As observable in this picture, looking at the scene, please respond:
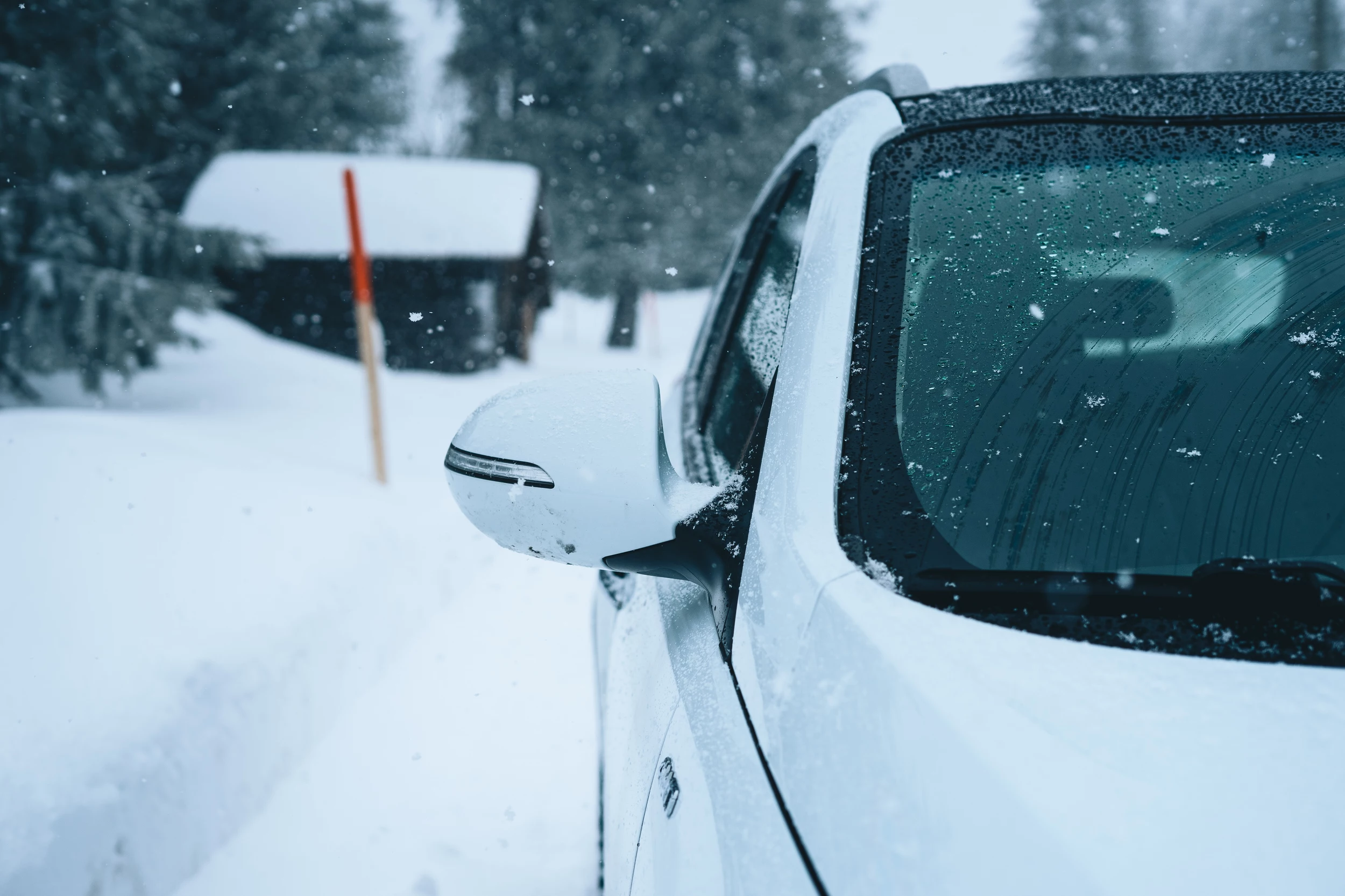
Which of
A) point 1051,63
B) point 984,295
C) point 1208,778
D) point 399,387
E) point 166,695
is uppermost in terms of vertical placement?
point 1051,63

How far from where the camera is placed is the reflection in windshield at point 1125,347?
3.18ft

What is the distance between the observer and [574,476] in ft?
3.59

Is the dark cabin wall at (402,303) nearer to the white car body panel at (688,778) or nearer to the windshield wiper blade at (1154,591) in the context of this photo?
the white car body panel at (688,778)

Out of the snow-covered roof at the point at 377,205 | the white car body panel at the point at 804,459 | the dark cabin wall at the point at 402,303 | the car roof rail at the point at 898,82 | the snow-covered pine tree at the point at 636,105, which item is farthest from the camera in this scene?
the snow-covered pine tree at the point at 636,105

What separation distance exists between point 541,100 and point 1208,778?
23.7 m

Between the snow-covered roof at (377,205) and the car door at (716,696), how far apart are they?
17.2 meters

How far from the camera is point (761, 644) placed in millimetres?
959

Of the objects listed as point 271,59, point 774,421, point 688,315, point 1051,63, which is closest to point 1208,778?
point 774,421

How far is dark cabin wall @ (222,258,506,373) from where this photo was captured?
1866 centimetres

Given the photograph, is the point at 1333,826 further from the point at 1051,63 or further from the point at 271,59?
the point at 1051,63

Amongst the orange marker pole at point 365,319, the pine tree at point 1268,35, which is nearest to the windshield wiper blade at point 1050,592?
the orange marker pole at point 365,319

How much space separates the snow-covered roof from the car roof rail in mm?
17343

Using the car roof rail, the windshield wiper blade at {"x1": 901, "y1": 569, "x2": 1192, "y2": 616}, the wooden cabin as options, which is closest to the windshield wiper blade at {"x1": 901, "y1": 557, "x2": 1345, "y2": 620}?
the windshield wiper blade at {"x1": 901, "y1": 569, "x2": 1192, "y2": 616}

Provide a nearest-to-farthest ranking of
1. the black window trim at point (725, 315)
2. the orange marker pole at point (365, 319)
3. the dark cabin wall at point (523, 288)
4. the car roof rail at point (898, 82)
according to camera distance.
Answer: the car roof rail at point (898, 82) → the black window trim at point (725, 315) → the orange marker pole at point (365, 319) → the dark cabin wall at point (523, 288)
